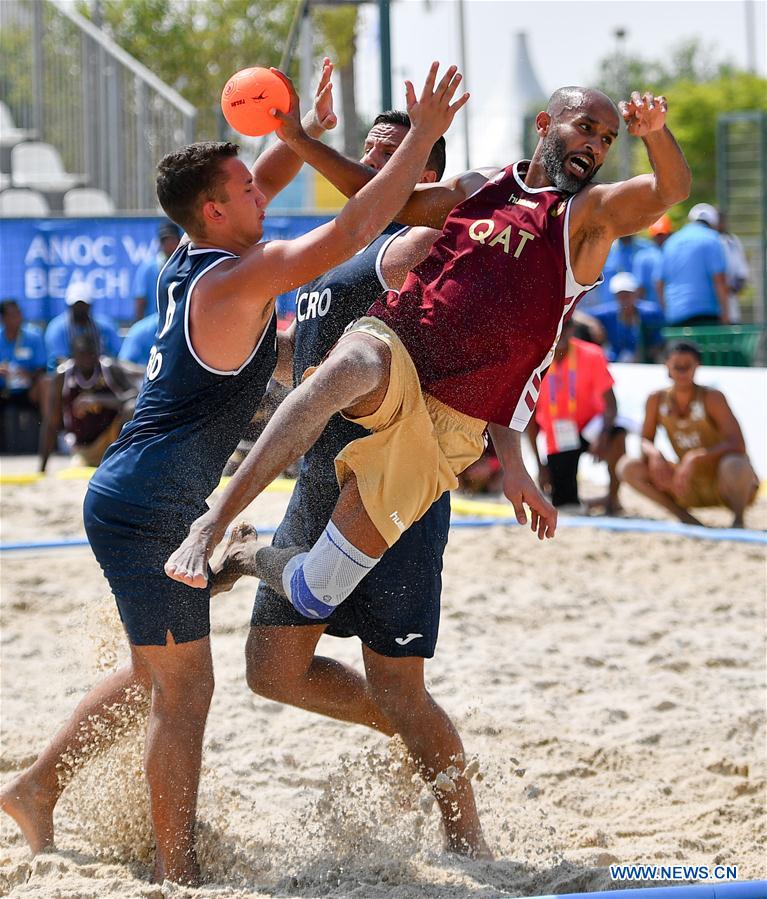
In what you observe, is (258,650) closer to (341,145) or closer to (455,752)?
(455,752)

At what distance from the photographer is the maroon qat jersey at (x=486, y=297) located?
128 inches

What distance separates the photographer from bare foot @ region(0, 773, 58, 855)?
138 inches

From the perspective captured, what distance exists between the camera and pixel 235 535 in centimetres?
357

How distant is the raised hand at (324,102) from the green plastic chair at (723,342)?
305 inches

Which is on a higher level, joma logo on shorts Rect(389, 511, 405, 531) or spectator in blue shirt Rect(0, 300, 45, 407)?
spectator in blue shirt Rect(0, 300, 45, 407)

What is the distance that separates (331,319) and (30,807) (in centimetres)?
160

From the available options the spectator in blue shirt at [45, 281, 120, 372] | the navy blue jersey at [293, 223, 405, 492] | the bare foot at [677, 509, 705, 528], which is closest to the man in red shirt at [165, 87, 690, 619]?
the navy blue jersey at [293, 223, 405, 492]

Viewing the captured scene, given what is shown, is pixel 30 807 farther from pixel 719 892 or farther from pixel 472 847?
pixel 719 892

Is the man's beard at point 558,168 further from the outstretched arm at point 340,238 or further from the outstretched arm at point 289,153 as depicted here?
the outstretched arm at point 289,153

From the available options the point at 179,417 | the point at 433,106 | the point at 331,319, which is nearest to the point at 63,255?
the point at 331,319

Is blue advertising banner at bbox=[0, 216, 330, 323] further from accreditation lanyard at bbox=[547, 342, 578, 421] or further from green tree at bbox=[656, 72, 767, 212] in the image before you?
green tree at bbox=[656, 72, 767, 212]

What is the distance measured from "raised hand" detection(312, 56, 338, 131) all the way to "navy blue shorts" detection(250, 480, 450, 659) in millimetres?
1075

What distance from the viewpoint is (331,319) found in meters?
3.56

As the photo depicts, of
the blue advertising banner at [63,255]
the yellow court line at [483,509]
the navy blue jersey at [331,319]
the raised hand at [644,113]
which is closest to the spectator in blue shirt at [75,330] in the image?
the blue advertising banner at [63,255]
